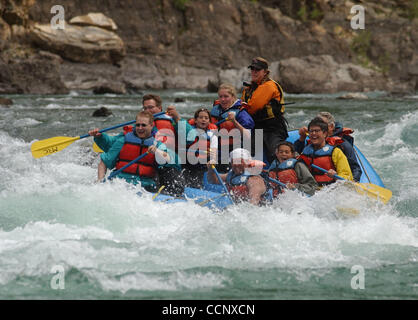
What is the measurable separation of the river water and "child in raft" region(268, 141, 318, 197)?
5.8 inches

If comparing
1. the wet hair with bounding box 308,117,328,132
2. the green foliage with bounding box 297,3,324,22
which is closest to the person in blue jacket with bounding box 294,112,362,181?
the wet hair with bounding box 308,117,328,132

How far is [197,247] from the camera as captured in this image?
390 cm

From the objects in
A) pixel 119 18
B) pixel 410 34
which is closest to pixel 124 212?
pixel 119 18

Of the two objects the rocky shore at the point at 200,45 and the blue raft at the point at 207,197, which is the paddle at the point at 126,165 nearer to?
the blue raft at the point at 207,197

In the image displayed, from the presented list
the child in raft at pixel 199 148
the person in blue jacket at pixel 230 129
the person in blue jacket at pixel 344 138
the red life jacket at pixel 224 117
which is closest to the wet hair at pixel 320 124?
the person in blue jacket at pixel 344 138

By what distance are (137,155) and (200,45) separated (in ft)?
79.0

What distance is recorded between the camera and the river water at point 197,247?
331cm

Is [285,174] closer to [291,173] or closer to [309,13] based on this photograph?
[291,173]

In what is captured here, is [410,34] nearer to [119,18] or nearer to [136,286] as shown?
[119,18]

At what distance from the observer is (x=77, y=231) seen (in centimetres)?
407

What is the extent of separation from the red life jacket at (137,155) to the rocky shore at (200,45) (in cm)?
1362

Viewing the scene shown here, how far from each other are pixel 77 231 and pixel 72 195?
2.17 feet

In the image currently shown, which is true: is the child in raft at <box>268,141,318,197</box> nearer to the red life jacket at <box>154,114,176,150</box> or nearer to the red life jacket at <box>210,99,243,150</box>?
the red life jacket at <box>210,99,243,150</box>

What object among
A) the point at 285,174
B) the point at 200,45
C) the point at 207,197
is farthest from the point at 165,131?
the point at 200,45
